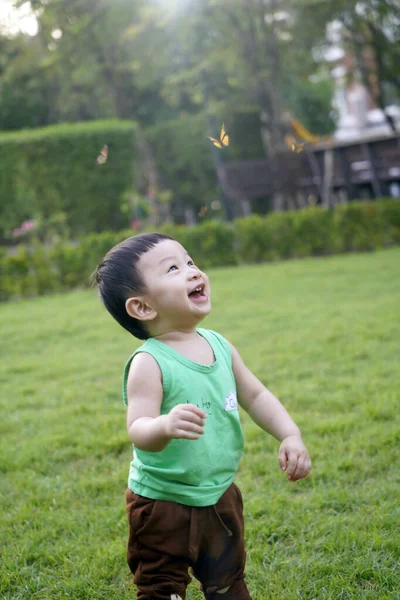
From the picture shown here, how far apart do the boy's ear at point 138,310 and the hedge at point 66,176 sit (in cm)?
1184

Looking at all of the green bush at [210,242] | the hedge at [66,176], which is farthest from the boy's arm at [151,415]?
the hedge at [66,176]

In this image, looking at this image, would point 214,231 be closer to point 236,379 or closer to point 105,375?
point 105,375

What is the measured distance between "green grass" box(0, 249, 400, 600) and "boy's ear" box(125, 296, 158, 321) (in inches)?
38.4

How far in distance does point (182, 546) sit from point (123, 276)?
77 cm

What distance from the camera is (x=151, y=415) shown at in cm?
188

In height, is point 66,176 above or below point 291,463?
above

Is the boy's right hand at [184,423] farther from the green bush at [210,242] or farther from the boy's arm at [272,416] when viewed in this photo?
the green bush at [210,242]

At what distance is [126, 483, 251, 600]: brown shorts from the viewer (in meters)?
1.92

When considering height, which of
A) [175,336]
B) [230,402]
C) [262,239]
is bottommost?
[262,239]

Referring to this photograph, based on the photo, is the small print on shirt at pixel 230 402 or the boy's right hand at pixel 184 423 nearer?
the boy's right hand at pixel 184 423

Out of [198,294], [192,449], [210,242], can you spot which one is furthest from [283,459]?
[210,242]

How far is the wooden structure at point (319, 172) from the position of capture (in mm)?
13117

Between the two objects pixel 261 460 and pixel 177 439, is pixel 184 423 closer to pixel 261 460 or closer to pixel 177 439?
pixel 177 439

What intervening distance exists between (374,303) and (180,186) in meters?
16.9
